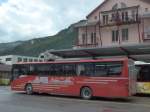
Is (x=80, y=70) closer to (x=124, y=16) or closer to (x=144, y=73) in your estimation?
(x=144, y=73)

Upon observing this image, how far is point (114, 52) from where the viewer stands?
32094 mm

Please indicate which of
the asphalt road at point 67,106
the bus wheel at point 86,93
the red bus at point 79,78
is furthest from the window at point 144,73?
the asphalt road at point 67,106

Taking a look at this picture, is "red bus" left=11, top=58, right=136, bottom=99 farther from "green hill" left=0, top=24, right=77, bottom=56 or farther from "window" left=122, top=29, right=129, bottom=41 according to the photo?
"green hill" left=0, top=24, right=77, bottom=56

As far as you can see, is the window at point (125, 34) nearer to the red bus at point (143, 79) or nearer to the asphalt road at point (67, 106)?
the red bus at point (143, 79)

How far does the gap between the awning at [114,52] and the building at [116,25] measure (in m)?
10.2

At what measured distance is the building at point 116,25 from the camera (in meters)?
43.4

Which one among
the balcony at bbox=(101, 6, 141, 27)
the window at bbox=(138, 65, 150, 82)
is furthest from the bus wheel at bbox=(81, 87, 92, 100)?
the balcony at bbox=(101, 6, 141, 27)

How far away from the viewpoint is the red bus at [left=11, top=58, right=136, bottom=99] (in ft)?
72.9

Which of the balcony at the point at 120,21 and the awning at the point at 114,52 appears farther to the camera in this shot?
the balcony at the point at 120,21

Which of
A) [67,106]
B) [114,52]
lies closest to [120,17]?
[114,52]

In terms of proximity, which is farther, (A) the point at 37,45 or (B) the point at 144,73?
(A) the point at 37,45

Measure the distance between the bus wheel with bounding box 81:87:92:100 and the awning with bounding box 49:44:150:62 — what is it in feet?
21.1

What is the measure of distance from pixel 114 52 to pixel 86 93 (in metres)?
9.07

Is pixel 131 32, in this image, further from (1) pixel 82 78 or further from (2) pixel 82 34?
(1) pixel 82 78
